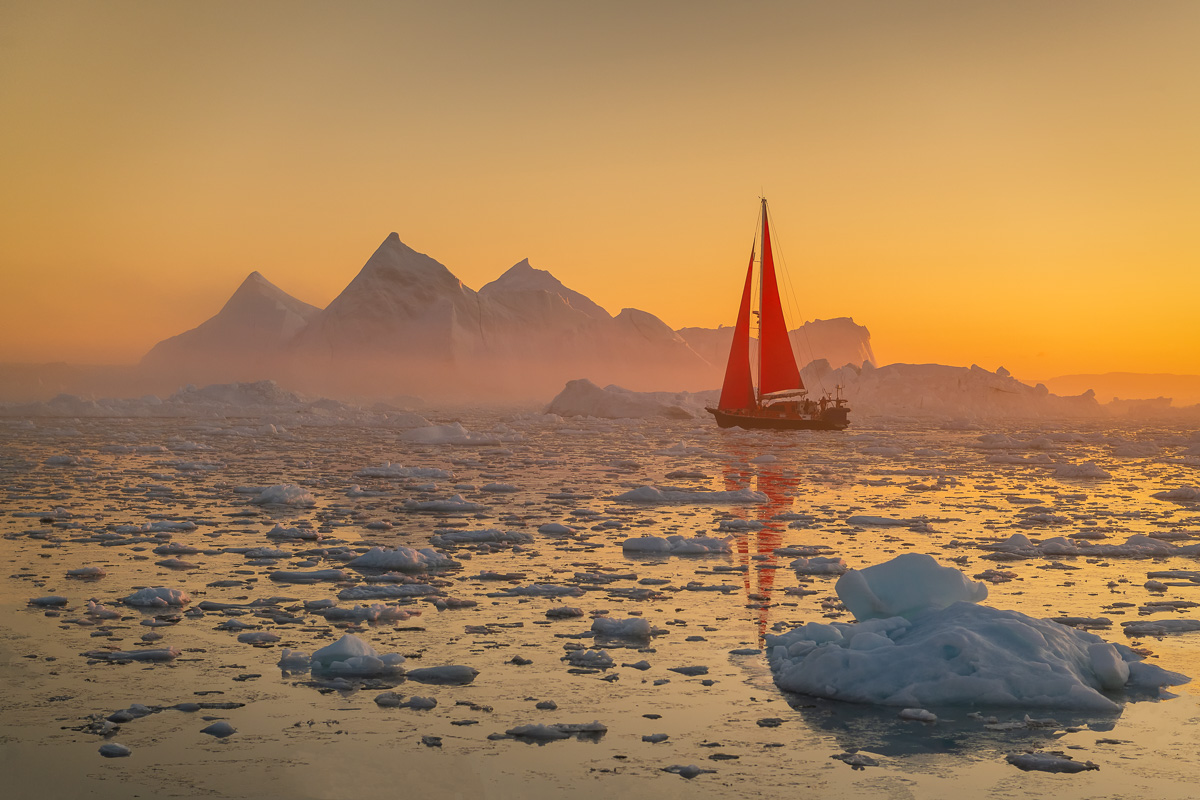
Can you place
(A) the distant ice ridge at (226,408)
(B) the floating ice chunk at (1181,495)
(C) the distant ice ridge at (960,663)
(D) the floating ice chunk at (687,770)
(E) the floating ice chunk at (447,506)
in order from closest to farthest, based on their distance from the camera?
1. (D) the floating ice chunk at (687,770)
2. (C) the distant ice ridge at (960,663)
3. (E) the floating ice chunk at (447,506)
4. (B) the floating ice chunk at (1181,495)
5. (A) the distant ice ridge at (226,408)

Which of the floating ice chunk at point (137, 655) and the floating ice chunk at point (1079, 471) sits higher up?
the floating ice chunk at point (1079, 471)

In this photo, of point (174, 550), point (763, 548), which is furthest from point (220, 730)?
point (763, 548)

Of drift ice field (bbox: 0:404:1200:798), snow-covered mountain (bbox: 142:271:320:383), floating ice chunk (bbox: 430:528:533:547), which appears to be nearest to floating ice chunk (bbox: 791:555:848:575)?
drift ice field (bbox: 0:404:1200:798)

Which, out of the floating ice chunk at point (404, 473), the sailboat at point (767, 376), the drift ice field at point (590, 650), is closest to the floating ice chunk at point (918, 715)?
the drift ice field at point (590, 650)

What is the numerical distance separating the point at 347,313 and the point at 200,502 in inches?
4581

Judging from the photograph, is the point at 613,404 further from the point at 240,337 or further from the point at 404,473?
the point at 240,337

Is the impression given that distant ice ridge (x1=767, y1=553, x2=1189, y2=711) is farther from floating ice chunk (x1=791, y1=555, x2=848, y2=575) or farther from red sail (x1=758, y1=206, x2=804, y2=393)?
red sail (x1=758, y1=206, x2=804, y2=393)

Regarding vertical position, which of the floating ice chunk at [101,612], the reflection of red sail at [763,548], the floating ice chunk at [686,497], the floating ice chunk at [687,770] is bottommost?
the floating ice chunk at [687,770]

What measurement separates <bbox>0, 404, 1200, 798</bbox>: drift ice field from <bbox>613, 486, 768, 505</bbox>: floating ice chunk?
4.30ft

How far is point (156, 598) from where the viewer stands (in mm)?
8594

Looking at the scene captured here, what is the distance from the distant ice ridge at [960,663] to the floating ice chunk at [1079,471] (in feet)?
61.3

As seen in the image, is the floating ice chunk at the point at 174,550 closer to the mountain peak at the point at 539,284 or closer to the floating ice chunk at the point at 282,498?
the floating ice chunk at the point at 282,498

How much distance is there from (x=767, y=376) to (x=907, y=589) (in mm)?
40309

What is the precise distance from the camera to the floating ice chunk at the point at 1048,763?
5.15m
